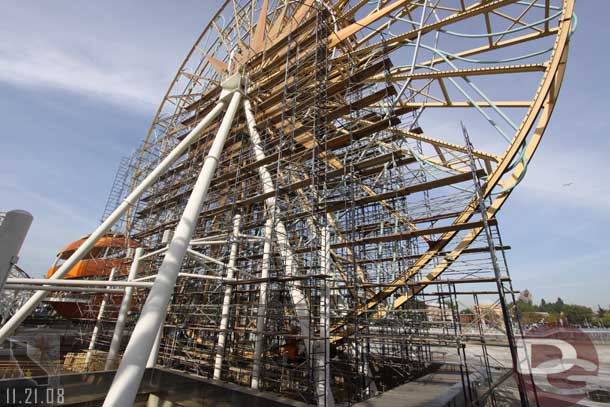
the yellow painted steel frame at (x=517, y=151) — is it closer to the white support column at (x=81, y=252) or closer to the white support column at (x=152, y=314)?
the white support column at (x=152, y=314)

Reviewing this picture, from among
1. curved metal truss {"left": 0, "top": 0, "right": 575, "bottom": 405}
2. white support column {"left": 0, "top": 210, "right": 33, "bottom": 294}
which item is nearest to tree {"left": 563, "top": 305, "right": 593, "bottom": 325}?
curved metal truss {"left": 0, "top": 0, "right": 575, "bottom": 405}

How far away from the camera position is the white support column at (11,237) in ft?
8.83

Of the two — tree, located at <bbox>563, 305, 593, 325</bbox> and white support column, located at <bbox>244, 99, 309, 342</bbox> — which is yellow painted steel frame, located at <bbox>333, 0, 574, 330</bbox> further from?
tree, located at <bbox>563, 305, 593, 325</bbox>

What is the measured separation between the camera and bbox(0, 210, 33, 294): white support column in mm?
2691

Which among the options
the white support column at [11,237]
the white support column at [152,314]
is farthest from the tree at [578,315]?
the white support column at [11,237]

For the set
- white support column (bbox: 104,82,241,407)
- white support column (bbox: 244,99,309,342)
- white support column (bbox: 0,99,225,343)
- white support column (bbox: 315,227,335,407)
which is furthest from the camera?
white support column (bbox: 244,99,309,342)

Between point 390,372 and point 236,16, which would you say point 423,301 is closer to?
point 390,372

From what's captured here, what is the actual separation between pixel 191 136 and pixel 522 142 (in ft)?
32.5

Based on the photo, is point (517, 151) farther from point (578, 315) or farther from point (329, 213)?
point (578, 315)

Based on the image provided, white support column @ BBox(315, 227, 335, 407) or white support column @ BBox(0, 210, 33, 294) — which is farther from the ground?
white support column @ BBox(0, 210, 33, 294)

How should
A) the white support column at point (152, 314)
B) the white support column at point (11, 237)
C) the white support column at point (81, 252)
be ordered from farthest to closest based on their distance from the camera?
the white support column at point (81, 252) → the white support column at point (152, 314) → the white support column at point (11, 237)

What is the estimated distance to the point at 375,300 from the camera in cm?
977

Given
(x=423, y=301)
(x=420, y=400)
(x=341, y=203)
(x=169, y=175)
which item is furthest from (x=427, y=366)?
(x=169, y=175)

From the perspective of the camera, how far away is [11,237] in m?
2.72
